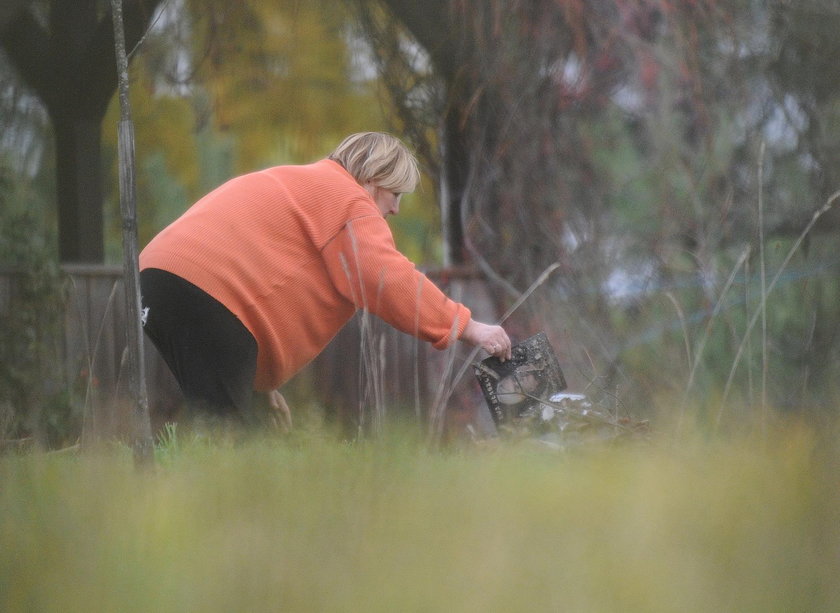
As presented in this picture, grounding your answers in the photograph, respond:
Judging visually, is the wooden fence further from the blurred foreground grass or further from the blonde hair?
the blurred foreground grass

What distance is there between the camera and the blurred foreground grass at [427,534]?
1.55m

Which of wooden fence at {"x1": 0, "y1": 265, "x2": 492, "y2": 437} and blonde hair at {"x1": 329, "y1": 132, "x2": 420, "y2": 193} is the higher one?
blonde hair at {"x1": 329, "y1": 132, "x2": 420, "y2": 193}

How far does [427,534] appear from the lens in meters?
1.70

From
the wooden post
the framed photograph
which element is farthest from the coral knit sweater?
the wooden post

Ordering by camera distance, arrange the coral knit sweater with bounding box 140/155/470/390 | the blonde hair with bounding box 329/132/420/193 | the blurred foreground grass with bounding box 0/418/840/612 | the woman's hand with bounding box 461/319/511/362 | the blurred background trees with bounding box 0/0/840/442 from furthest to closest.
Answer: the blurred background trees with bounding box 0/0/840/442
the blonde hair with bounding box 329/132/420/193
the coral knit sweater with bounding box 140/155/470/390
the woman's hand with bounding box 461/319/511/362
the blurred foreground grass with bounding box 0/418/840/612

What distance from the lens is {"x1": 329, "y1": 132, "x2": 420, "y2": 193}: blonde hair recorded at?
307 cm

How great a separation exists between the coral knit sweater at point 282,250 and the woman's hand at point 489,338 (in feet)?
0.11

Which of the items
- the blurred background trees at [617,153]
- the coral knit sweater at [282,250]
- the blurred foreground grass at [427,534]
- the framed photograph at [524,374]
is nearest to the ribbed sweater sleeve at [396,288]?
the coral knit sweater at [282,250]

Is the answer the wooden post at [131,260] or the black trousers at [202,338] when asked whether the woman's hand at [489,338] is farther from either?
the wooden post at [131,260]

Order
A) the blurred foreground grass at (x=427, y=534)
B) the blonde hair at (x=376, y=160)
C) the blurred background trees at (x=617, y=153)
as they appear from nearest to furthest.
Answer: the blurred foreground grass at (x=427, y=534) → the blonde hair at (x=376, y=160) → the blurred background trees at (x=617, y=153)

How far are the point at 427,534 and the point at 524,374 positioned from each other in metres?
1.24

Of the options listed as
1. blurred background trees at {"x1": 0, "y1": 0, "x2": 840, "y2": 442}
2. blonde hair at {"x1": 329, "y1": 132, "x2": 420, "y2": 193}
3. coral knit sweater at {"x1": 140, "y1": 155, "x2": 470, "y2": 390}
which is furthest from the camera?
blurred background trees at {"x1": 0, "y1": 0, "x2": 840, "y2": 442}

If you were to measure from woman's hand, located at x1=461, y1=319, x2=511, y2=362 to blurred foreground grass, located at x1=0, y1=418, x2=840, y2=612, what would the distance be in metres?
0.76

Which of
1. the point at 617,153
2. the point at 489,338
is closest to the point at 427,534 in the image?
the point at 489,338
